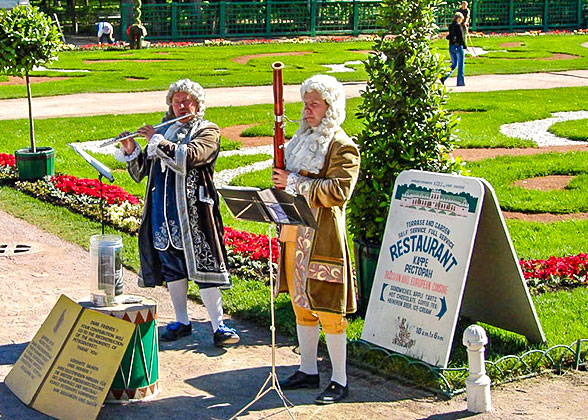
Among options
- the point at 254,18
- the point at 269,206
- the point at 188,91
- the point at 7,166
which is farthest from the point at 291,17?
the point at 269,206

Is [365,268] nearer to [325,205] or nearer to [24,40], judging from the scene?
[325,205]

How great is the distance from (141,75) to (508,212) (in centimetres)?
1606

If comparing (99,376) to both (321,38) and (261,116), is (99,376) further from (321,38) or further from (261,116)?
(321,38)

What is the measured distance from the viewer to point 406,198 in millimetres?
6586

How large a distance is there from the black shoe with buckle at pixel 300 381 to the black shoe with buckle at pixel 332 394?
0.16m

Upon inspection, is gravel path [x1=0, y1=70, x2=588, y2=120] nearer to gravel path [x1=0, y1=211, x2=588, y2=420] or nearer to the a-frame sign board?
gravel path [x1=0, y1=211, x2=588, y2=420]

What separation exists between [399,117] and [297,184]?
1.76 m

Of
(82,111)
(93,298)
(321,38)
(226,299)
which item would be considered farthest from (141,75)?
(93,298)

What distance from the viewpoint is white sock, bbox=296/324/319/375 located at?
6.00 meters

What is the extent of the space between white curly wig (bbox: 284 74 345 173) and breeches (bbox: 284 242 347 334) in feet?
1.69

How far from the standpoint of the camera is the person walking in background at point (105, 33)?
36.6 meters

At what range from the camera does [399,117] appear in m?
7.17

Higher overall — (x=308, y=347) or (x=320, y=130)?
(x=320, y=130)

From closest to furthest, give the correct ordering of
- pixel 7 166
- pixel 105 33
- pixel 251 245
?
pixel 251 245
pixel 7 166
pixel 105 33
